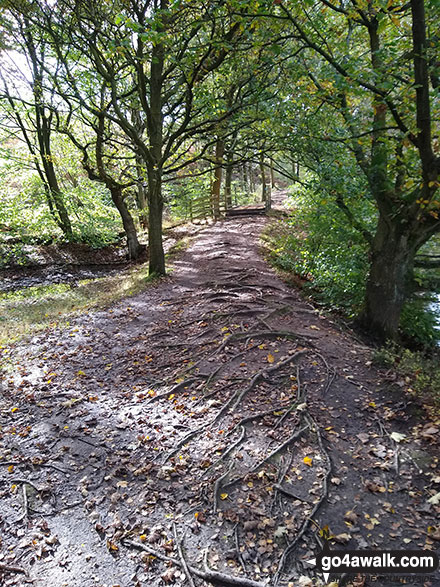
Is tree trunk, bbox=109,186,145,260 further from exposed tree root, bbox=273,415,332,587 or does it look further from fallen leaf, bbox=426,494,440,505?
fallen leaf, bbox=426,494,440,505

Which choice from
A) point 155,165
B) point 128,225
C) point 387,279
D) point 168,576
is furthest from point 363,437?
point 128,225

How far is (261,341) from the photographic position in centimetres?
593

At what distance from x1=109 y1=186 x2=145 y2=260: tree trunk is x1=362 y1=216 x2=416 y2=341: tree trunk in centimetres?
1123

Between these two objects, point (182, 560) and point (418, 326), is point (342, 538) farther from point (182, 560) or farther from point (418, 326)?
point (418, 326)

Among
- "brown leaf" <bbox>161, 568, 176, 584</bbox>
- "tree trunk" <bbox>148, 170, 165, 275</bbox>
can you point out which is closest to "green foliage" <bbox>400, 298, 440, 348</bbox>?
"brown leaf" <bbox>161, 568, 176, 584</bbox>

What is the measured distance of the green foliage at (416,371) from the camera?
4.51 metres

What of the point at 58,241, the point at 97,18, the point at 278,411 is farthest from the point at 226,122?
the point at 58,241

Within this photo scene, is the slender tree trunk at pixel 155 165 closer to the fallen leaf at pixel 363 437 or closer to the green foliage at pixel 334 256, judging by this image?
the green foliage at pixel 334 256

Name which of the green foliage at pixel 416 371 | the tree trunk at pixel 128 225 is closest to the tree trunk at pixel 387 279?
the green foliage at pixel 416 371

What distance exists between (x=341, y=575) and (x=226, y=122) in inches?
362

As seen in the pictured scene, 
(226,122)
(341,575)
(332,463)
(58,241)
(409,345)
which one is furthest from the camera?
(58,241)

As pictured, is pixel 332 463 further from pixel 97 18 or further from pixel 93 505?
pixel 97 18

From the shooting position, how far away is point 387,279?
20.3 ft

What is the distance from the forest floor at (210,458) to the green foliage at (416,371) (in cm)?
22
